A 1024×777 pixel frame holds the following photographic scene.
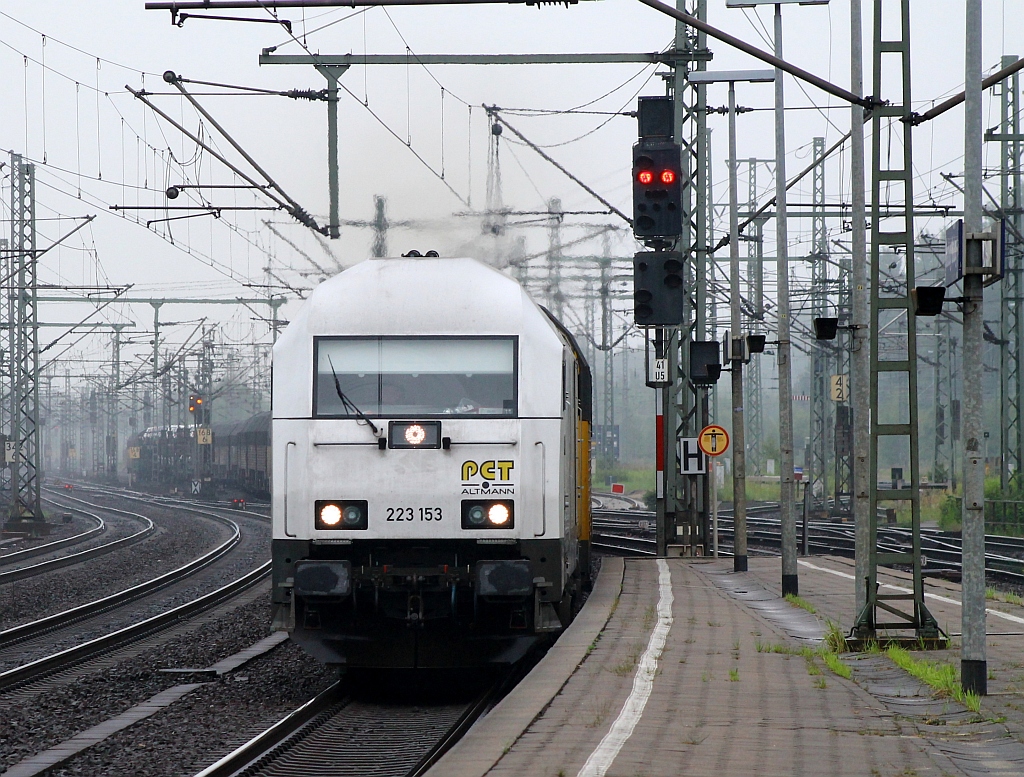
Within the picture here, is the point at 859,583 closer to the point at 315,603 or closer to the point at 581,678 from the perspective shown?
the point at 581,678

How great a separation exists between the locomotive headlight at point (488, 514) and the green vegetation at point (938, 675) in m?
3.19

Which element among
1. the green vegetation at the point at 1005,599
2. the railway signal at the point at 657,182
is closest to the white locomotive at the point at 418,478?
the railway signal at the point at 657,182

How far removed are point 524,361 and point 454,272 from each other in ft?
3.51

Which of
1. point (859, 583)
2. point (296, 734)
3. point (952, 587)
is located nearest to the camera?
point (296, 734)

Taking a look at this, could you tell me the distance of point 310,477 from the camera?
10438 millimetres

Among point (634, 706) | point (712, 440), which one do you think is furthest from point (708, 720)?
point (712, 440)

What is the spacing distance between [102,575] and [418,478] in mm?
16278

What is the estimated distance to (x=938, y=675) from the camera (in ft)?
31.5

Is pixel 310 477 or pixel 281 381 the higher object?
pixel 281 381

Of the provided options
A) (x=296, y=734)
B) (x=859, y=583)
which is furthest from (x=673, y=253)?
(x=296, y=734)

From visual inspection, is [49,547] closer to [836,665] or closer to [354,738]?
[354,738]

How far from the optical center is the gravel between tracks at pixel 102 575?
64.3 ft

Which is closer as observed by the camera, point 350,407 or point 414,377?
point 350,407

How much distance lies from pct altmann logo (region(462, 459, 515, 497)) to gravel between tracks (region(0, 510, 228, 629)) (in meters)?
9.27
